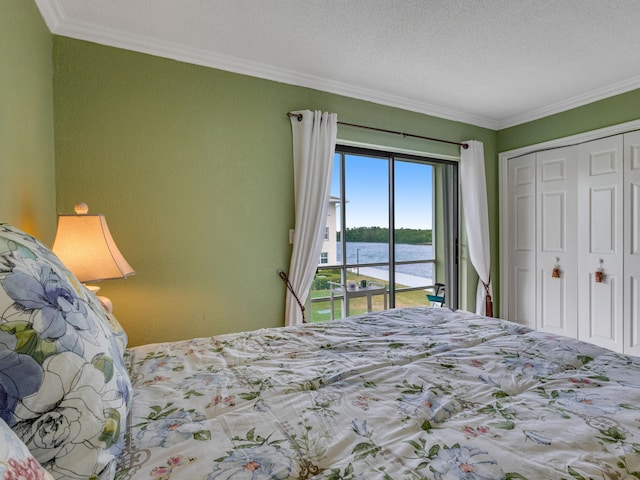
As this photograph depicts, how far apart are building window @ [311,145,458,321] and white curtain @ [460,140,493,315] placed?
0.19 meters

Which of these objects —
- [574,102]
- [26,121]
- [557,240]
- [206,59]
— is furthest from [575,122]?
[26,121]

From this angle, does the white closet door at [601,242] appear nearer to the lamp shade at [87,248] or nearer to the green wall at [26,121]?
the lamp shade at [87,248]

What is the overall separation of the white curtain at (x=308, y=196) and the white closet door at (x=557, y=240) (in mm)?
2404

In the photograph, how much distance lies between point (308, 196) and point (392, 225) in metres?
1.13

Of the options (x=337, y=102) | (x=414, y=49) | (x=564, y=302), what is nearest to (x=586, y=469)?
(x=414, y=49)

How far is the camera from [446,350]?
4.50 ft

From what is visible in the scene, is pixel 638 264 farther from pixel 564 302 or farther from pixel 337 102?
pixel 337 102

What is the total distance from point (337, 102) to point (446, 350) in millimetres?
2314

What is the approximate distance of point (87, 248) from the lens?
1.63 meters

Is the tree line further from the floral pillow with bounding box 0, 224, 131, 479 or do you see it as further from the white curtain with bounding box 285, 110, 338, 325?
the floral pillow with bounding box 0, 224, 131, 479

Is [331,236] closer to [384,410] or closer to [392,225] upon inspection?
[392,225]

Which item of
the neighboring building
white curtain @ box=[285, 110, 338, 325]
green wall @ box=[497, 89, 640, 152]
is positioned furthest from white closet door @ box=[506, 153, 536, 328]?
white curtain @ box=[285, 110, 338, 325]

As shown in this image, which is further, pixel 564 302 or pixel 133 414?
pixel 564 302

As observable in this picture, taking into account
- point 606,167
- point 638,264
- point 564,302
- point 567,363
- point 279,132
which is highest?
point 279,132
